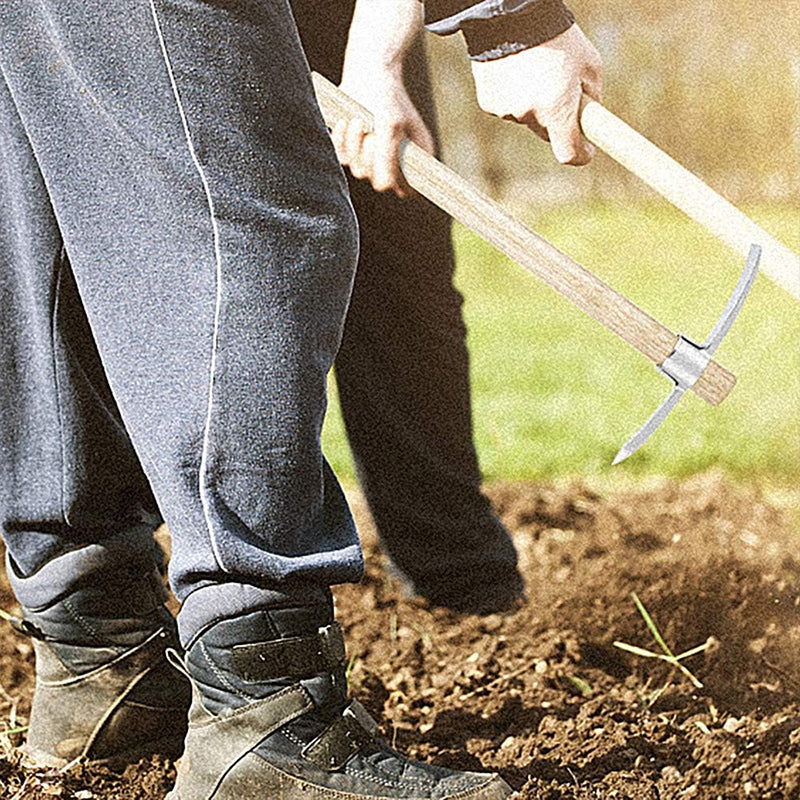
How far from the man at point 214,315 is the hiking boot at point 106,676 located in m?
0.17

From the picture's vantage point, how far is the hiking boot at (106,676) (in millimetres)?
1479

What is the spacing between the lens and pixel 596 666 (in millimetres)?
1813

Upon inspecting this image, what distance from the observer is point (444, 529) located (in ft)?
6.87

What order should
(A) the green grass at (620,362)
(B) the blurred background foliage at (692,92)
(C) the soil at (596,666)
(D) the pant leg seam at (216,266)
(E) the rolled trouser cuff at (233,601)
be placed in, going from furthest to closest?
(B) the blurred background foliage at (692,92) < (A) the green grass at (620,362) < (C) the soil at (596,666) < (E) the rolled trouser cuff at (233,601) < (D) the pant leg seam at (216,266)

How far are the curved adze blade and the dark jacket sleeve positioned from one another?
360 millimetres

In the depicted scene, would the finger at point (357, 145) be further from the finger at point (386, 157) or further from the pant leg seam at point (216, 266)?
the pant leg seam at point (216, 266)

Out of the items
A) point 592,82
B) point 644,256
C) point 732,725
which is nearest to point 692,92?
point 644,256

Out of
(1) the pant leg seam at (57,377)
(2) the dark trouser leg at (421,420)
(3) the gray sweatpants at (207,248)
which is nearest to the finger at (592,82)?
(3) the gray sweatpants at (207,248)

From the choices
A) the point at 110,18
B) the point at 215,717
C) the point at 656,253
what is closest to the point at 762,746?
the point at 215,717

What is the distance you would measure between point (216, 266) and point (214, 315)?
1.9 inches

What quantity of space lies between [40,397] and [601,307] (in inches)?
27.1

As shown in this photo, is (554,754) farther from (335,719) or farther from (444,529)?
(444,529)

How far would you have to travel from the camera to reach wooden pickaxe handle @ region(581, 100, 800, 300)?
4.46ft

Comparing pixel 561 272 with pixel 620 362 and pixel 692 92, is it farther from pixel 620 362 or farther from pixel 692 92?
pixel 692 92
